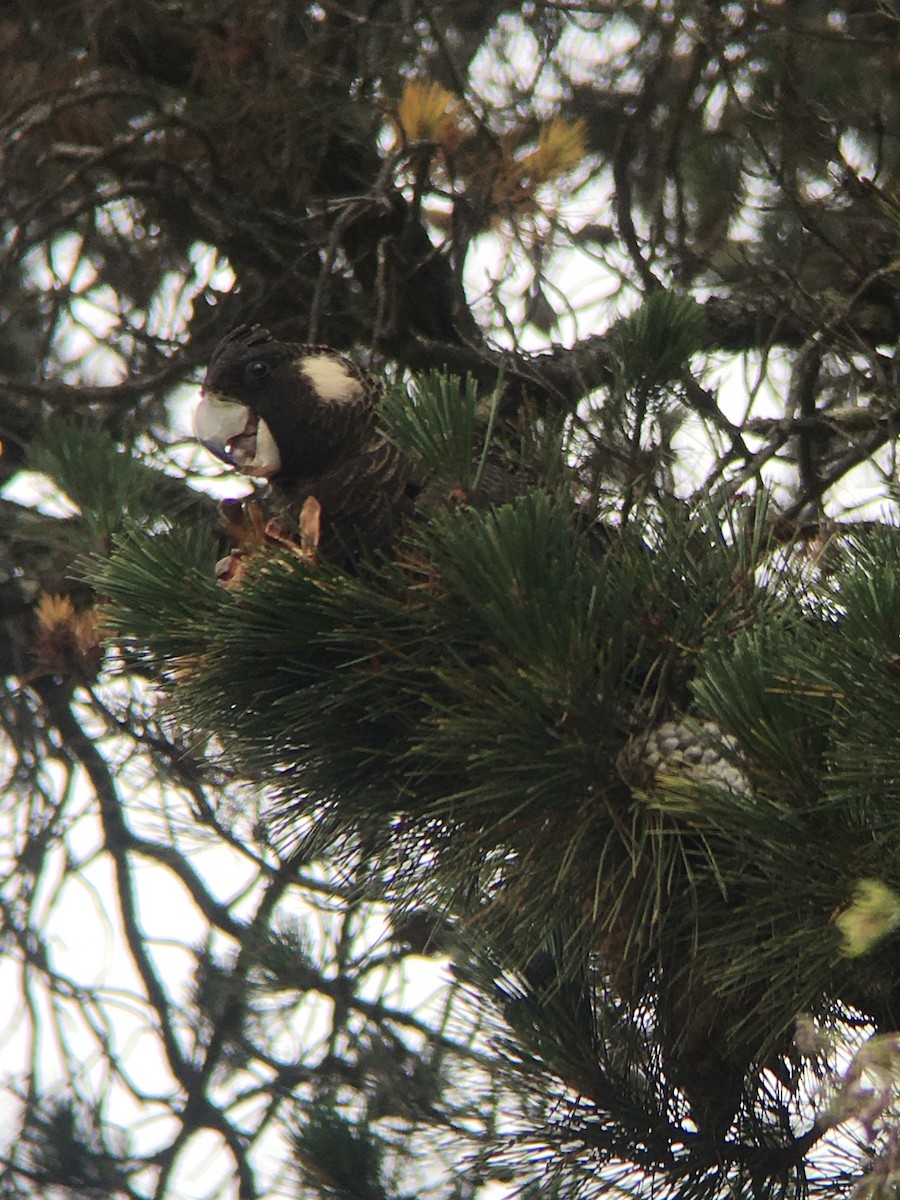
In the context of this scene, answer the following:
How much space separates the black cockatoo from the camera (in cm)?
105

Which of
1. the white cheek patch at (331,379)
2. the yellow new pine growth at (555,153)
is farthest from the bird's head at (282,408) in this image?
the yellow new pine growth at (555,153)

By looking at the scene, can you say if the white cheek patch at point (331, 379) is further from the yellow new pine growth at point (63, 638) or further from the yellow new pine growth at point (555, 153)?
the yellow new pine growth at point (555, 153)

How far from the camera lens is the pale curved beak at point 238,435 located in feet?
3.61

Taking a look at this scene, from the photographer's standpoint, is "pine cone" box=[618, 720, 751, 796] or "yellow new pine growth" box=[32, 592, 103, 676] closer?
"pine cone" box=[618, 720, 751, 796]

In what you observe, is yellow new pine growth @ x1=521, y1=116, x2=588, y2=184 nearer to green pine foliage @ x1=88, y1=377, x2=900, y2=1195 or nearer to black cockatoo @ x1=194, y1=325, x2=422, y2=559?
black cockatoo @ x1=194, y1=325, x2=422, y2=559

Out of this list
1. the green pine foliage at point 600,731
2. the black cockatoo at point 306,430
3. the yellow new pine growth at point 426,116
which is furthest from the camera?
the yellow new pine growth at point 426,116

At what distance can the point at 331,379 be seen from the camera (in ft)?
3.61

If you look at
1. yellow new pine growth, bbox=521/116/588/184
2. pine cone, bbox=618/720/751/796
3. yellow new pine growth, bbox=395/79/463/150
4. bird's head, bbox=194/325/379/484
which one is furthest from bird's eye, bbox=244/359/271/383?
yellow new pine growth, bbox=521/116/588/184

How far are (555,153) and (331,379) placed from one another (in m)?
0.79

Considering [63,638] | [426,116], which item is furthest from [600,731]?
[426,116]

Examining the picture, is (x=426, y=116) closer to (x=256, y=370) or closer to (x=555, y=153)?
(x=555, y=153)

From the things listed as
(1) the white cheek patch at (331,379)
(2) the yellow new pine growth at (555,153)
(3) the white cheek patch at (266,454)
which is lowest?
(3) the white cheek patch at (266,454)

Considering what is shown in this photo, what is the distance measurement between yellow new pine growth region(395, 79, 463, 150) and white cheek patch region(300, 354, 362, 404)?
0.62 metres

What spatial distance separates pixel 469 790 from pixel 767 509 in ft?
0.97
